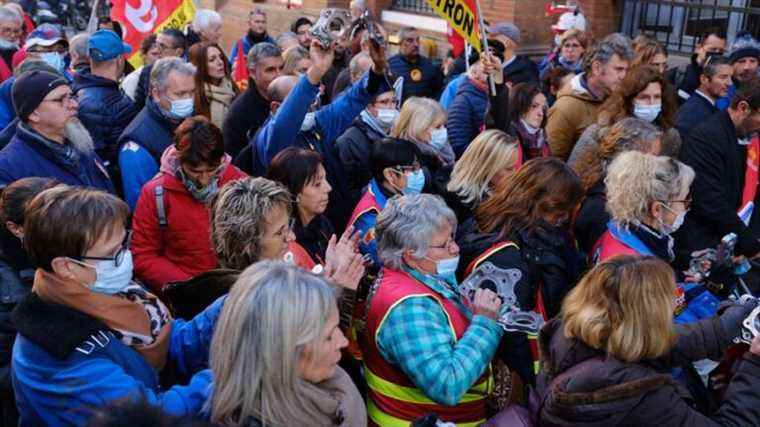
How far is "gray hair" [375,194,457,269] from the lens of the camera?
110 inches

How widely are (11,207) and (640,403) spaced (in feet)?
7.97

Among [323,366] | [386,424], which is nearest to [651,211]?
[386,424]

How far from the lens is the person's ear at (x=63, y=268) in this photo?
2.23m

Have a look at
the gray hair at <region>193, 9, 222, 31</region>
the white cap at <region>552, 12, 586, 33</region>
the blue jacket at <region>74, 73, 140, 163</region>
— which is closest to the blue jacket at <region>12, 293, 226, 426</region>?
the blue jacket at <region>74, 73, 140, 163</region>

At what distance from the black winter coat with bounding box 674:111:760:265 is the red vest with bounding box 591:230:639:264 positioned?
1170 mm

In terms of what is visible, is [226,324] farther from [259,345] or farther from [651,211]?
[651,211]

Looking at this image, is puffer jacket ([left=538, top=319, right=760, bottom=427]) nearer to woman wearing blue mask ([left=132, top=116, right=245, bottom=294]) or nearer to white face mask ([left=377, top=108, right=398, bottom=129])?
woman wearing blue mask ([left=132, top=116, right=245, bottom=294])

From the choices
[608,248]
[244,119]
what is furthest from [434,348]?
[244,119]

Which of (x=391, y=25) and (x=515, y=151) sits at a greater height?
(x=515, y=151)

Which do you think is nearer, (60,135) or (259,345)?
(259,345)

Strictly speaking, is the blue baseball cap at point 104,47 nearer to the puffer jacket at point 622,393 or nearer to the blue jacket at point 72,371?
the blue jacket at point 72,371

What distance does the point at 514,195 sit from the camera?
3346mm

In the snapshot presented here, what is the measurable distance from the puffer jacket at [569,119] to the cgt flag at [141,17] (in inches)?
169

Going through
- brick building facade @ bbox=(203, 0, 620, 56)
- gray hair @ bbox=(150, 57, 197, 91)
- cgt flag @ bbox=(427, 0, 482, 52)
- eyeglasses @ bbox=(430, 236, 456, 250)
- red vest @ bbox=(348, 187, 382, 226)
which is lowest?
brick building facade @ bbox=(203, 0, 620, 56)
